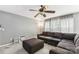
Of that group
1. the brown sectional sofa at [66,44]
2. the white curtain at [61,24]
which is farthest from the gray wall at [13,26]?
the brown sectional sofa at [66,44]

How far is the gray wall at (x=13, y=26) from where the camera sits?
3516 mm

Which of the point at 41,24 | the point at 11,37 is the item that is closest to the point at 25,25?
the point at 11,37

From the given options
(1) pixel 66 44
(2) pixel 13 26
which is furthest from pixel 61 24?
(2) pixel 13 26

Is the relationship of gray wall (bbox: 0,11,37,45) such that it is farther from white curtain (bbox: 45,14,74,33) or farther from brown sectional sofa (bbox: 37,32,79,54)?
brown sectional sofa (bbox: 37,32,79,54)

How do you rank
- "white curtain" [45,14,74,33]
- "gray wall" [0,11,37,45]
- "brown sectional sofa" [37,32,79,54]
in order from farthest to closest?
"white curtain" [45,14,74,33]
"gray wall" [0,11,37,45]
"brown sectional sofa" [37,32,79,54]

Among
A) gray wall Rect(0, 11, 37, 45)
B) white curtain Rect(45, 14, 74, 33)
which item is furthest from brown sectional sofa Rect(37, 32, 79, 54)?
gray wall Rect(0, 11, 37, 45)

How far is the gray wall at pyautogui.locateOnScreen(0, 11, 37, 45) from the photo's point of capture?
352 centimetres

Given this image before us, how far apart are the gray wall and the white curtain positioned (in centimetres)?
193

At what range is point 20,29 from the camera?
4.63 metres

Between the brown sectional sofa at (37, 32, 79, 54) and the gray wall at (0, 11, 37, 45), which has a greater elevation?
the gray wall at (0, 11, 37, 45)

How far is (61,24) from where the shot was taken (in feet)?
15.7

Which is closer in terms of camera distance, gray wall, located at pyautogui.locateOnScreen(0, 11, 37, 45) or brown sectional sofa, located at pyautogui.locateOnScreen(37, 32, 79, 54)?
brown sectional sofa, located at pyautogui.locateOnScreen(37, 32, 79, 54)

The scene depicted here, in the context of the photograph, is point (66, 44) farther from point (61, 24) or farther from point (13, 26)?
point (13, 26)

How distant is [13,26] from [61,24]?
12.5 feet
